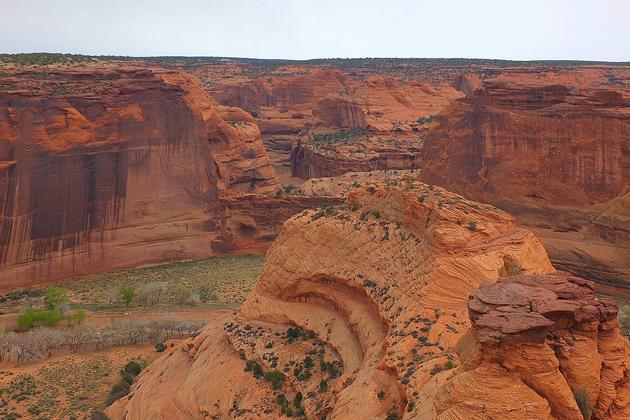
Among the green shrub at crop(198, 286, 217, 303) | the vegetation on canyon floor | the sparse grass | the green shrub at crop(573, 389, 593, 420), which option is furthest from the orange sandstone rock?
the green shrub at crop(198, 286, 217, 303)

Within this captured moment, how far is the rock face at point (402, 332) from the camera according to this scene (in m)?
11.3

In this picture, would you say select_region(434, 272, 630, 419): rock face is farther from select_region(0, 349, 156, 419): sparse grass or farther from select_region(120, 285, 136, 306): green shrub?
select_region(120, 285, 136, 306): green shrub

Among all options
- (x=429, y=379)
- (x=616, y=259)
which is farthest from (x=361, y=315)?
(x=616, y=259)

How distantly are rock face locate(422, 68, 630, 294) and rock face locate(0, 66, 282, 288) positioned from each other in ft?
53.4

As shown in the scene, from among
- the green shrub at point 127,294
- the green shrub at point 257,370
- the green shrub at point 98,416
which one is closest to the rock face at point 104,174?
the green shrub at point 127,294

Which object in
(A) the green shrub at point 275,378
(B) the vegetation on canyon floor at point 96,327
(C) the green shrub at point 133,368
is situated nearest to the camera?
(A) the green shrub at point 275,378

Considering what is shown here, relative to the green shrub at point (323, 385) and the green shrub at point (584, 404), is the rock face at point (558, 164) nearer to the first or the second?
the green shrub at point (323, 385)

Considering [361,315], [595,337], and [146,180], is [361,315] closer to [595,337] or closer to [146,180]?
[595,337]

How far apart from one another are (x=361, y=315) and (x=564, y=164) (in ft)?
75.3

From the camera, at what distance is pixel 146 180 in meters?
41.6

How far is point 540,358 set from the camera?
11.2 metres

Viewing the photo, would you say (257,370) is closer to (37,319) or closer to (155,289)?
(37,319)

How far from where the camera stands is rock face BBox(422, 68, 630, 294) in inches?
1335

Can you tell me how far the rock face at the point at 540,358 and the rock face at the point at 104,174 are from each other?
32407 mm
